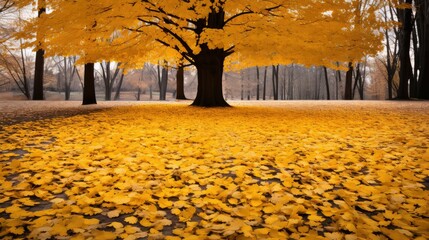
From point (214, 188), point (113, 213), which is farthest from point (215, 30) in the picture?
point (113, 213)

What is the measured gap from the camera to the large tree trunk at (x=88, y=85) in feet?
43.8

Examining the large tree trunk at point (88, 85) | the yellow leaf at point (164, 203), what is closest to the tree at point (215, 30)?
the large tree trunk at point (88, 85)

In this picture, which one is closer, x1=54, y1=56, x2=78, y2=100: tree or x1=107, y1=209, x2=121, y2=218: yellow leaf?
x1=107, y1=209, x2=121, y2=218: yellow leaf

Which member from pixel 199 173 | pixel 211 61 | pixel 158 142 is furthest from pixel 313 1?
pixel 199 173

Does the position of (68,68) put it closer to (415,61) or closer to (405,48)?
(405,48)

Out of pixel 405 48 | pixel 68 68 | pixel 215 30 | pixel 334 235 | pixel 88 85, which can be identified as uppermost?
pixel 68 68

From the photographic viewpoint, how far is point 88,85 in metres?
13.7

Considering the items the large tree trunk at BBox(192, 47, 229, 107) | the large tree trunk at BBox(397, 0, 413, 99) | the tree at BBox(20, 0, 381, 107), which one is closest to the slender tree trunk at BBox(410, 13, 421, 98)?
the large tree trunk at BBox(397, 0, 413, 99)

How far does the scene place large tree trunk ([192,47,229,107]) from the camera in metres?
11.4

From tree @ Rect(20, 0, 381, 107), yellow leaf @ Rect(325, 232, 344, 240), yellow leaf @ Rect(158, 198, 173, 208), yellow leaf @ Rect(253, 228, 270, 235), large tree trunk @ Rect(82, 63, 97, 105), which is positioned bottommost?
yellow leaf @ Rect(325, 232, 344, 240)

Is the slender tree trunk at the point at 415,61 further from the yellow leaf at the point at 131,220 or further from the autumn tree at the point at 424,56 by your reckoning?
the yellow leaf at the point at 131,220

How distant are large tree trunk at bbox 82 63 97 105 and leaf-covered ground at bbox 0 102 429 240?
9.10 meters

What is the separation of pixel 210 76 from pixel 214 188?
30.3ft

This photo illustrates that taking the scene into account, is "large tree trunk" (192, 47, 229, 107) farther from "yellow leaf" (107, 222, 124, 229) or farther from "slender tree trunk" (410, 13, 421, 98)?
"slender tree trunk" (410, 13, 421, 98)
